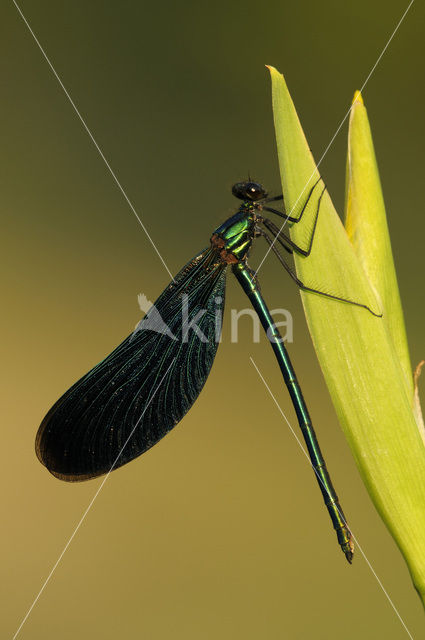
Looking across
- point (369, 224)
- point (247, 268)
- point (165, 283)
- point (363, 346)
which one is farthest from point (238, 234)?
point (165, 283)

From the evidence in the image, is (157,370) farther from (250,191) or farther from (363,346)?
(363,346)

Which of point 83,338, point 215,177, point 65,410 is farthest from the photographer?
point 215,177

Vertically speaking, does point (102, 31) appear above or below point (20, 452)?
above

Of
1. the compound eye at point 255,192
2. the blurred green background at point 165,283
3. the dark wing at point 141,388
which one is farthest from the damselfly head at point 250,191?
the blurred green background at point 165,283

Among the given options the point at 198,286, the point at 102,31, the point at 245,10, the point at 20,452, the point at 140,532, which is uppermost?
the point at 102,31

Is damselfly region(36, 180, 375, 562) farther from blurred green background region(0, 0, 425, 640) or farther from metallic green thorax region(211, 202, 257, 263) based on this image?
blurred green background region(0, 0, 425, 640)

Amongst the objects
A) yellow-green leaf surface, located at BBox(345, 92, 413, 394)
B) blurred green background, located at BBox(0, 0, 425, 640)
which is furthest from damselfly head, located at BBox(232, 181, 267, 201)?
blurred green background, located at BBox(0, 0, 425, 640)

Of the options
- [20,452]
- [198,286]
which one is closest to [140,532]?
[20,452]

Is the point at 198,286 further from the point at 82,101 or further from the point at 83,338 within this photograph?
the point at 82,101
